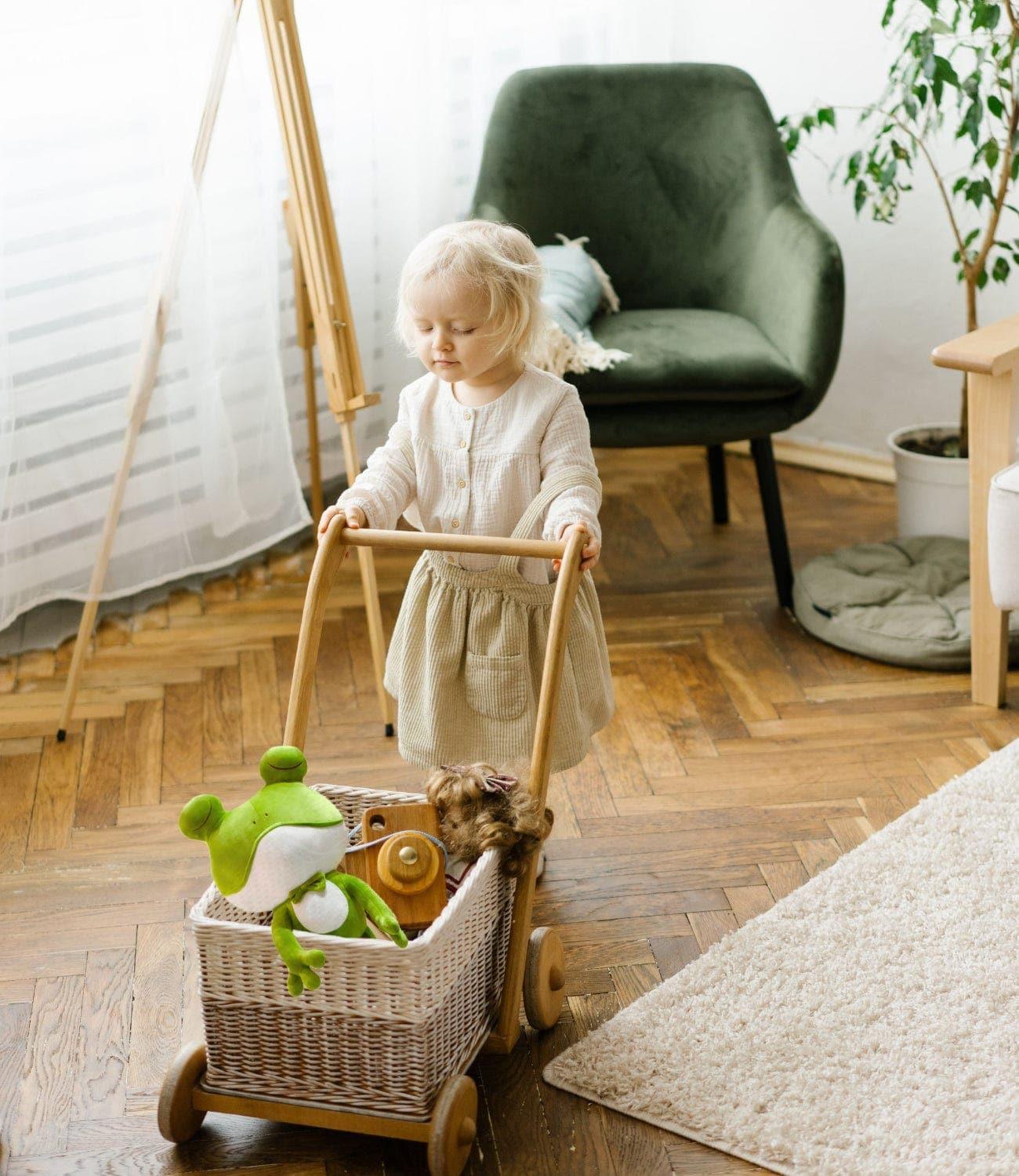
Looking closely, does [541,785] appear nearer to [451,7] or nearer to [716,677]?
[716,677]

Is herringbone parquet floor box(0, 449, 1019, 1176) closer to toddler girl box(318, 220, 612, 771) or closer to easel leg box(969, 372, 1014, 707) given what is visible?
easel leg box(969, 372, 1014, 707)

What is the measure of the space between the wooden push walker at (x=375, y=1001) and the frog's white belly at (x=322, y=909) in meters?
0.01

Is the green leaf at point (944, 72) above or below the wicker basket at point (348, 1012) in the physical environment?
above

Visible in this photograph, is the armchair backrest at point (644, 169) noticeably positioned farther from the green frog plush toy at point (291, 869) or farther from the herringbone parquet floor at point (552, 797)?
the green frog plush toy at point (291, 869)

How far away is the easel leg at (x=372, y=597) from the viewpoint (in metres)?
2.15

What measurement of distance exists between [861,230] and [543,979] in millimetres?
2168

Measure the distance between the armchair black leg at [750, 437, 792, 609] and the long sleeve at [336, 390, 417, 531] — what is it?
1031mm

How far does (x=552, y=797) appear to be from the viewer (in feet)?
7.07

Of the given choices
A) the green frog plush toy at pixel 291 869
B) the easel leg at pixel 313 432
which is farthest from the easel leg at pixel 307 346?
the green frog plush toy at pixel 291 869

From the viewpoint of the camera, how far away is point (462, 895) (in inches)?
56.3

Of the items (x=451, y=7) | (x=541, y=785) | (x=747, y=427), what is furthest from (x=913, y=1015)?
(x=451, y=7)

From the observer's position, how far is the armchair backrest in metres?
2.80

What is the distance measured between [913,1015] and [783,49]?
2316mm

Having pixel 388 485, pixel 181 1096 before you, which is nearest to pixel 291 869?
pixel 181 1096
